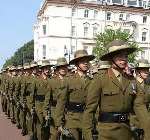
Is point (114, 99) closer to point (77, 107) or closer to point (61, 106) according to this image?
point (77, 107)

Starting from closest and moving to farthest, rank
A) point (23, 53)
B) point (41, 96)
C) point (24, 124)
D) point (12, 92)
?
1. point (41, 96)
2. point (24, 124)
3. point (12, 92)
4. point (23, 53)

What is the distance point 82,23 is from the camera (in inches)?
3506

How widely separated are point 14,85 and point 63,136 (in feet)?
28.3

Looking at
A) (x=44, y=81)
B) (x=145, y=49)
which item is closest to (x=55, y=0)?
(x=145, y=49)

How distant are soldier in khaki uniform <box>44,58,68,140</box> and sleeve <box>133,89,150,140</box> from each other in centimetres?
397

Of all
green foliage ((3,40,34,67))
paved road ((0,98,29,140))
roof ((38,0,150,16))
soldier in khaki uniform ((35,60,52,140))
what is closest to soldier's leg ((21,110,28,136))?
paved road ((0,98,29,140))

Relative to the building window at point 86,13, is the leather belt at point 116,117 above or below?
below

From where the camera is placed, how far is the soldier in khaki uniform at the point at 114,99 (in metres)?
6.10

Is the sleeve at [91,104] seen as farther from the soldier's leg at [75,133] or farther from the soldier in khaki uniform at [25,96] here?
the soldier in khaki uniform at [25,96]

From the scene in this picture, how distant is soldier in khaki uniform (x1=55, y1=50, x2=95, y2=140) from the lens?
833 cm

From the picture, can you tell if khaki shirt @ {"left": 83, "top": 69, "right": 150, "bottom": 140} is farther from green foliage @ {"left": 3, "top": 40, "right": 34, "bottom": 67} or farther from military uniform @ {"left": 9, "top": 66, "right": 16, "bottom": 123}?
green foliage @ {"left": 3, "top": 40, "right": 34, "bottom": 67}

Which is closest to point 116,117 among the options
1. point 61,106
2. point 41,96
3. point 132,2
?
point 61,106

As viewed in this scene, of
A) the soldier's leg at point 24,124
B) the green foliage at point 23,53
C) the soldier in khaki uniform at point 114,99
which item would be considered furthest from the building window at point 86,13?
the soldier in khaki uniform at point 114,99

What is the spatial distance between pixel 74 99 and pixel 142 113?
103 inches
